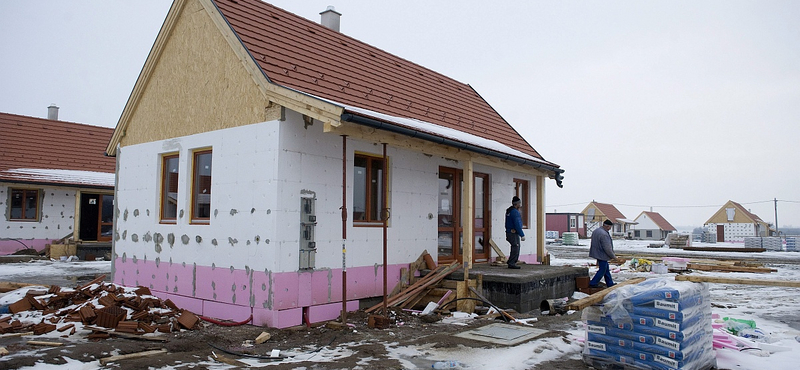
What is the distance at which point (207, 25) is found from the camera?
35.4 ft

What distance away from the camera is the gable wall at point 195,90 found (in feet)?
32.3

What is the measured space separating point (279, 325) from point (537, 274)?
5.28 meters

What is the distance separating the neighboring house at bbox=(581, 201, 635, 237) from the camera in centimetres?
7119

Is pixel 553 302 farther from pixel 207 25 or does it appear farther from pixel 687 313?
pixel 207 25

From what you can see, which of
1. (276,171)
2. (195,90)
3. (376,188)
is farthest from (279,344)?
(195,90)

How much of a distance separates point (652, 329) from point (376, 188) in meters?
6.00

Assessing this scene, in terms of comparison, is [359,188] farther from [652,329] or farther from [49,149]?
[49,149]

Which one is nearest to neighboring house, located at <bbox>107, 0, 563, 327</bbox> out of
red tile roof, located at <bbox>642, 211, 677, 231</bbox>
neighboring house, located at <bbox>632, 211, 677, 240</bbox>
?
neighboring house, located at <bbox>632, 211, 677, 240</bbox>

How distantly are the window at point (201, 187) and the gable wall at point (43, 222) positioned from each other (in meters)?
15.0

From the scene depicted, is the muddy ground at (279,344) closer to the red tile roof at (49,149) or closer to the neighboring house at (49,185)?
the neighboring house at (49,185)

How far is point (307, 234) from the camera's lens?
9352 millimetres

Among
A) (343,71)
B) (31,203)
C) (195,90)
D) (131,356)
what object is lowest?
(131,356)

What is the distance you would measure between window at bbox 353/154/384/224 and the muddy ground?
1942 millimetres

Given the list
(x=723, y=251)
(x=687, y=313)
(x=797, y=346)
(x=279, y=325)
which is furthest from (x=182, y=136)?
(x=723, y=251)
